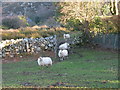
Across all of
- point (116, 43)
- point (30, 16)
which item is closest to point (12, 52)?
point (116, 43)

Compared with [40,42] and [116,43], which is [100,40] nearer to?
[116,43]

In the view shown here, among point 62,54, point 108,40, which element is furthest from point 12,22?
point 62,54

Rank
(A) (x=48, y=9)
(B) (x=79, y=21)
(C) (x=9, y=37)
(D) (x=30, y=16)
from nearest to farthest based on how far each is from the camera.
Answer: (B) (x=79, y=21) < (C) (x=9, y=37) < (A) (x=48, y=9) < (D) (x=30, y=16)

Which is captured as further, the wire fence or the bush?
the bush

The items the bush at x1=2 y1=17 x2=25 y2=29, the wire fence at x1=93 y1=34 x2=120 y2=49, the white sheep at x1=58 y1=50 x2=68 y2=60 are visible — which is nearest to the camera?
the white sheep at x1=58 y1=50 x2=68 y2=60

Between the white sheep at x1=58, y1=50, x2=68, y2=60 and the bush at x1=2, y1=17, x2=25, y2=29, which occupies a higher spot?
the white sheep at x1=58, y1=50, x2=68, y2=60

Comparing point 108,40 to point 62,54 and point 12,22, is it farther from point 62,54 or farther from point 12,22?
point 12,22

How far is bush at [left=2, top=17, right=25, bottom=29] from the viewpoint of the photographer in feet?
130

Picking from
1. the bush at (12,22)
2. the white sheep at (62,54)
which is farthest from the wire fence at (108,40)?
the bush at (12,22)

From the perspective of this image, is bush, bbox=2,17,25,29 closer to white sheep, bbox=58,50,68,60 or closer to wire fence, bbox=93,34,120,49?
wire fence, bbox=93,34,120,49

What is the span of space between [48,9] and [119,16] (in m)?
25.0

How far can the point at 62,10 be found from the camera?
23.3 metres

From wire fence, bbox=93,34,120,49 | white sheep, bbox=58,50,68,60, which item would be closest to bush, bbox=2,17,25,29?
wire fence, bbox=93,34,120,49

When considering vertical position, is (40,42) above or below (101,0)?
below
